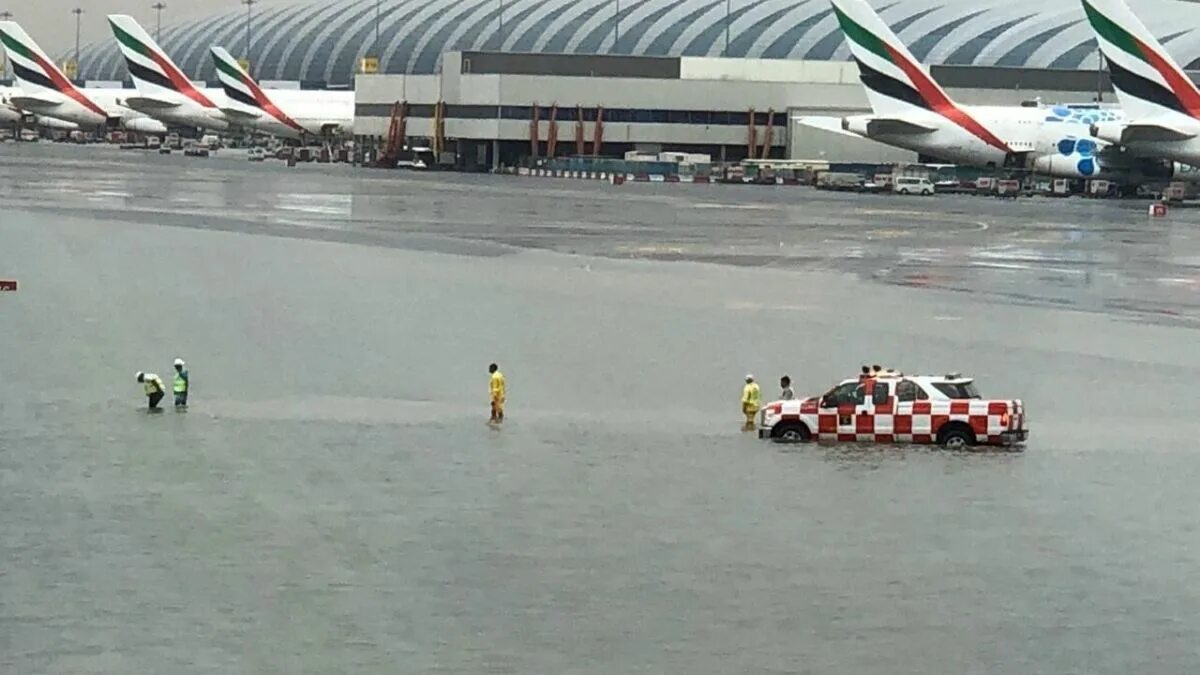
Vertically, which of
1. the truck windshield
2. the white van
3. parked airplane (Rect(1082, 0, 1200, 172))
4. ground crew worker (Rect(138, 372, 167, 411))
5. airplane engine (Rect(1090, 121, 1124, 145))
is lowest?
the white van

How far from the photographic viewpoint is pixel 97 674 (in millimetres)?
20828

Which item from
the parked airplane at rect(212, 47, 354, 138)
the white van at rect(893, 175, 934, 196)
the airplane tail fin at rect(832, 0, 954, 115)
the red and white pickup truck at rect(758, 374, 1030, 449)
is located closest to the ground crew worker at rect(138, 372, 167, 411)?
the red and white pickup truck at rect(758, 374, 1030, 449)

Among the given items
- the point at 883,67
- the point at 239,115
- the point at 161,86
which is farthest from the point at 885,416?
the point at 161,86

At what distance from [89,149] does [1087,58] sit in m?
79.4

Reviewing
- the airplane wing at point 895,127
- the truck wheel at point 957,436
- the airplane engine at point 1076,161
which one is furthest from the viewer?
the airplane wing at point 895,127

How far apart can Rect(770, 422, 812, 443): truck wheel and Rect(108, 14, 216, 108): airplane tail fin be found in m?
158

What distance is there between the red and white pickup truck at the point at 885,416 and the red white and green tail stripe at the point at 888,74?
92.2 metres

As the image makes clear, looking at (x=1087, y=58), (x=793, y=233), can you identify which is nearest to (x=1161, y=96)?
(x=793, y=233)

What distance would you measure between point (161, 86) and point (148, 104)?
16.7 feet

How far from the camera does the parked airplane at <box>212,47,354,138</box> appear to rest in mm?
185125

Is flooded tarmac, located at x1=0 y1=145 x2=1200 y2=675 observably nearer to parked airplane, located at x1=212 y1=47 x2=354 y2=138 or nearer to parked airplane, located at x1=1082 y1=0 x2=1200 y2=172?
parked airplane, located at x1=1082 y1=0 x2=1200 y2=172

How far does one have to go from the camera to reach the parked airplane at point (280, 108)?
18512 centimetres

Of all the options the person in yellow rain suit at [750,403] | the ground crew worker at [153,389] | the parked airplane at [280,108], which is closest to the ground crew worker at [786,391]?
the person in yellow rain suit at [750,403]

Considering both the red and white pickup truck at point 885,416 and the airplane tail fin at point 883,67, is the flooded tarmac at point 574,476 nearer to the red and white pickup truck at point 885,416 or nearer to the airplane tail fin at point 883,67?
the red and white pickup truck at point 885,416
